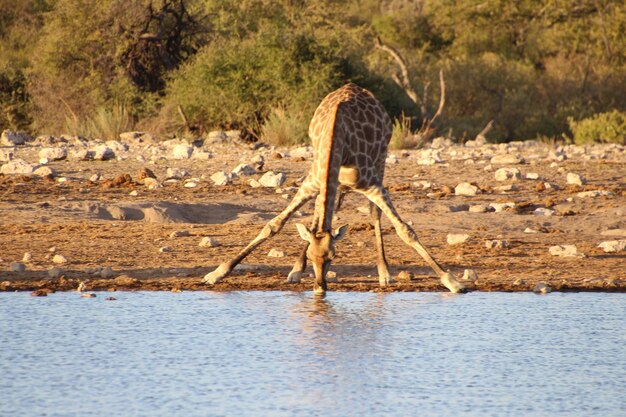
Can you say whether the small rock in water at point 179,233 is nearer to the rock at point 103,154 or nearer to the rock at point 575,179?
the rock at point 575,179

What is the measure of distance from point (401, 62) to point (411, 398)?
1722 cm

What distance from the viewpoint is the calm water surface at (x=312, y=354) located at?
5.24 m

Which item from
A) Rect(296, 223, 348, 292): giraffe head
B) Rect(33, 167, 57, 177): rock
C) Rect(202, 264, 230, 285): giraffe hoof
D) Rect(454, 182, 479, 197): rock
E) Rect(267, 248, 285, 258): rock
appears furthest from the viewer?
Rect(33, 167, 57, 177): rock

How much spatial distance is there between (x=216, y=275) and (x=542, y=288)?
2405mm

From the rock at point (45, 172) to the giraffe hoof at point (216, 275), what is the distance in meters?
5.53

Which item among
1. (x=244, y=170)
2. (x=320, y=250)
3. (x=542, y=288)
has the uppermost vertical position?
(x=320, y=250)

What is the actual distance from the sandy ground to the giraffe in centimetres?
24

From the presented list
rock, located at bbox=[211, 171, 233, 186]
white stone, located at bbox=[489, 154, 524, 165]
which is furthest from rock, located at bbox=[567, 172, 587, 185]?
rock, located at bbox=[211, 171, 233, 186]

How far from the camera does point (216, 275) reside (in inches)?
323

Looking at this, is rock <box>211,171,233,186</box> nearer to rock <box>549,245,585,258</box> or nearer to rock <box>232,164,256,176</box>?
rock <box>232,164,256,176</box>

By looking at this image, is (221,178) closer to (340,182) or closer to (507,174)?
(507,174)

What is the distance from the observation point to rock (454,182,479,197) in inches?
486

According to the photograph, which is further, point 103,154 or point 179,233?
point 103,154

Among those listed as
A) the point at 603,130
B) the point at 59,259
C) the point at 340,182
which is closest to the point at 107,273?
the point at 59,259
